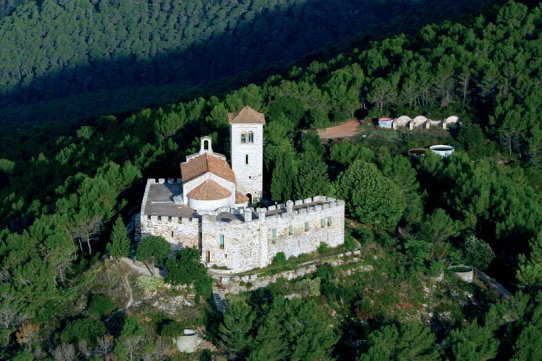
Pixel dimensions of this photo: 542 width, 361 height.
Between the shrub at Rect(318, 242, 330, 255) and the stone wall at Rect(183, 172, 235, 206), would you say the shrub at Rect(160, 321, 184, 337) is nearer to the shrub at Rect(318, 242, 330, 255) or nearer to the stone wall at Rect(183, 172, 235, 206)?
the stone wall at Rect(183, 172, 235, 206)

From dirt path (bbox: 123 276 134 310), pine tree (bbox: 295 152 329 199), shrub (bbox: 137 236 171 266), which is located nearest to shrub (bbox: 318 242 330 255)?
pine tree (bbox: 295 152 329 199)

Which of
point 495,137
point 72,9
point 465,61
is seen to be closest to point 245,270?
point 495,137

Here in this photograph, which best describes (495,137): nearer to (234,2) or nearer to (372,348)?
(372,348)

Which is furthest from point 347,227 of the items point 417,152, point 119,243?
point 417,152

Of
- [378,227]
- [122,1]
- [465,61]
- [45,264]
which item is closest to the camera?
[45,264]

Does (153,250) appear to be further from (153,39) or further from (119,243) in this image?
(153,39)

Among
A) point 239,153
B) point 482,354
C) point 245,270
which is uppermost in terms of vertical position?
point 239,153
